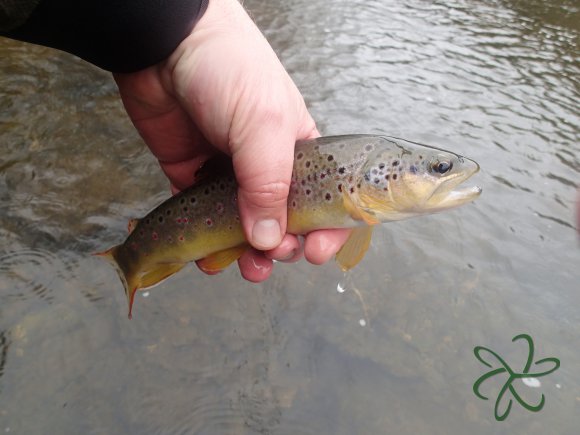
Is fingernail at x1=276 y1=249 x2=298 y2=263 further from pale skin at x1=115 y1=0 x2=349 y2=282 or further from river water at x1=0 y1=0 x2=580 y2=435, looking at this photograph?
river water at x1=0 y1=0 x2=580 y2=435

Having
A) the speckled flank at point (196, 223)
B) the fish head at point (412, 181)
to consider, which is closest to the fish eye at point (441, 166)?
the fish head at point (412, 181)

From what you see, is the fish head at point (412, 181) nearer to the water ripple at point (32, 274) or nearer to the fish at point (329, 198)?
the fish at point (329, 198)

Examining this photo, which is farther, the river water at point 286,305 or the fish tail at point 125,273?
the river water at point 286,305

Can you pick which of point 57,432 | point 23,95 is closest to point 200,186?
point 57,432

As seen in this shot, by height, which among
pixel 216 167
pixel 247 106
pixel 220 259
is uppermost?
pixel 247 106

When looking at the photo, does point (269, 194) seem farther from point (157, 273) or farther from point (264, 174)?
point (157, 273)

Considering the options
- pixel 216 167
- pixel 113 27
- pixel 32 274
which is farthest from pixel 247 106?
pixel 32 274

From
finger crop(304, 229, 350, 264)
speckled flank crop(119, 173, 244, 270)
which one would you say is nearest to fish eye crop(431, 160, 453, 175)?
finger crop(304, 229, 350, 264)
